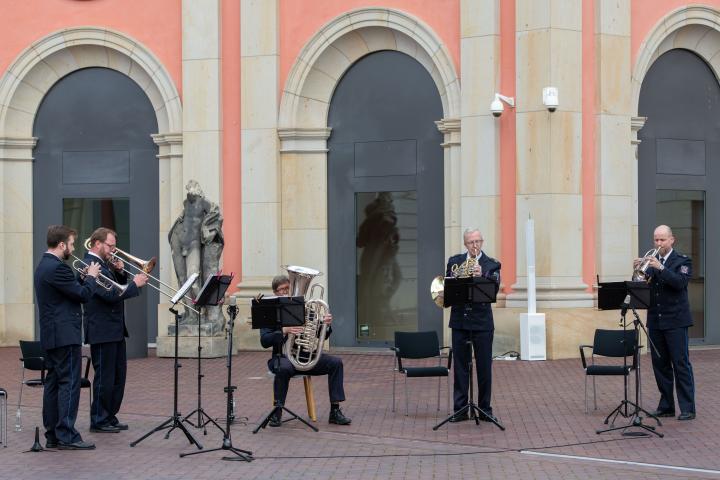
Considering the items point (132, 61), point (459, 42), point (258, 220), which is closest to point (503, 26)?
point (459, 42)

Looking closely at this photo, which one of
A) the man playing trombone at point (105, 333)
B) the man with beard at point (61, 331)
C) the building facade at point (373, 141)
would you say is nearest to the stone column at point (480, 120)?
the building facade at point (373, 141)

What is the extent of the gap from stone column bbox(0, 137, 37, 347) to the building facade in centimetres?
4

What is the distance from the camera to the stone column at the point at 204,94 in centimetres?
2141

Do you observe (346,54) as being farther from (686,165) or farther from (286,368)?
(286,368)

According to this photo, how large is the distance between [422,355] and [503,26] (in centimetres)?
735

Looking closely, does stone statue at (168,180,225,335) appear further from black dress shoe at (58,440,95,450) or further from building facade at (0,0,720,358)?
black dress shoe at (58,440,95,450)

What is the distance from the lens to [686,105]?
2108cm

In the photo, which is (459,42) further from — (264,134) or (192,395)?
(192,395)

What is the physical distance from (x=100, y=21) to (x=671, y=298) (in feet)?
42.6

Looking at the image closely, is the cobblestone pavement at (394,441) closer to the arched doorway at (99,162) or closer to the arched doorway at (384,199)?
the arched doorway at (384,199)

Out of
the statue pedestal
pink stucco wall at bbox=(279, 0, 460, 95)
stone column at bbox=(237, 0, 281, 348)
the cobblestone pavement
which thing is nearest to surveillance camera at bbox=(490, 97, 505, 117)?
pink stucco wall at bbox=(279, 0, 460, 95)

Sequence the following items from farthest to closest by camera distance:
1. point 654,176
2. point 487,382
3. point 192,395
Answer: point 654,176 → point 192,395 → point 487,382

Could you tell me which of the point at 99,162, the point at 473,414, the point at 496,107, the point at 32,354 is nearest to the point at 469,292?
the point at 473,414

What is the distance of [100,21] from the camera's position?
73.4 ft
